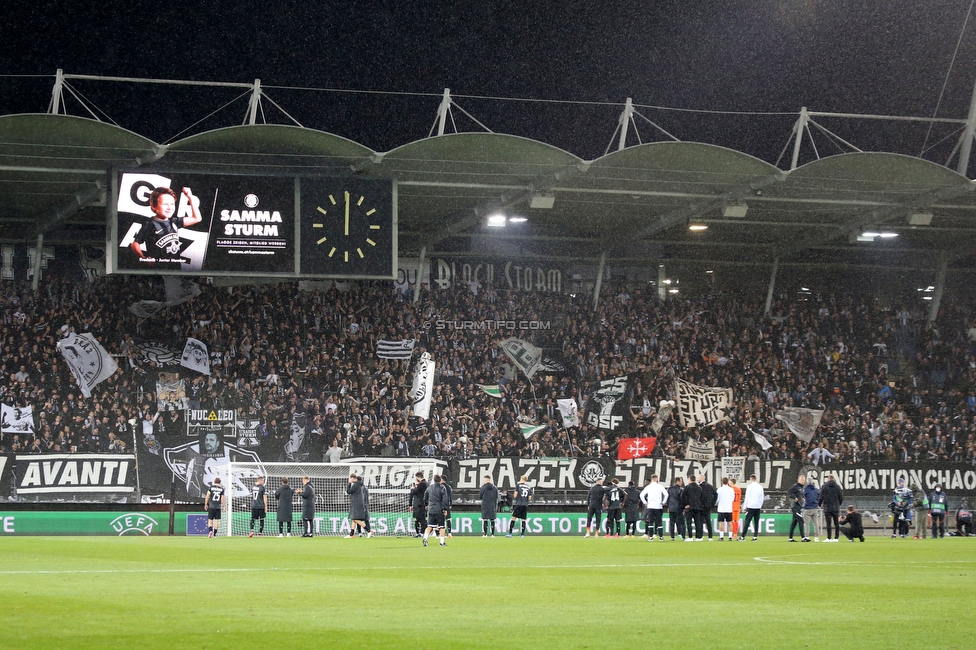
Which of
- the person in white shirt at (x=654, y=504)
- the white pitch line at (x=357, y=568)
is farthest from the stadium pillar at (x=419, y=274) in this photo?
the white pitch line at (x=357, y=568)

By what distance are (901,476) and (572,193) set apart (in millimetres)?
13360

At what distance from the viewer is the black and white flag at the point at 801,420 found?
135 feet

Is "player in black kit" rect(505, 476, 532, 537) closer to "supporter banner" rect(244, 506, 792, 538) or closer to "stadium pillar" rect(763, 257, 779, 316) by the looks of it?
"supporter banner" rect(244, 506, 792, 538)

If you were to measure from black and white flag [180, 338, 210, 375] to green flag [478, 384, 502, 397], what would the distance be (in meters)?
8.67

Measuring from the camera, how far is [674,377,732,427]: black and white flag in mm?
40688

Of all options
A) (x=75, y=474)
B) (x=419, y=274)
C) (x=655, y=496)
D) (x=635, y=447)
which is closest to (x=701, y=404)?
(x=635, y=447)

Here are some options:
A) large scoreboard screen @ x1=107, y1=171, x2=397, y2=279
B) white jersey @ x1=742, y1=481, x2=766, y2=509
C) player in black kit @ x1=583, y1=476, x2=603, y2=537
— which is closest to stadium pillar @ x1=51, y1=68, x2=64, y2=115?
large scoreboard screen @ x1=107, y1=171, x2=397, y2=279

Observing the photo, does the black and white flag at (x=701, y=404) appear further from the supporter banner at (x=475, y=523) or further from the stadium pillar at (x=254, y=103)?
the stadium pillar at (x=254, y=103)

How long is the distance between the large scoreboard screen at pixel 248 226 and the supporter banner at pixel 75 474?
6.17m

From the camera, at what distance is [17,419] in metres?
34.7

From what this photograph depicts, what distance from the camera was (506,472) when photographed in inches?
1391

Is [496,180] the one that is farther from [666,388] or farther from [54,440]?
[54,440]

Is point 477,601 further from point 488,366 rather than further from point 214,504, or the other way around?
point 488,366

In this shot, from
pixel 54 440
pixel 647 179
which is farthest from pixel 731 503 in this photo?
pixel 54 440
